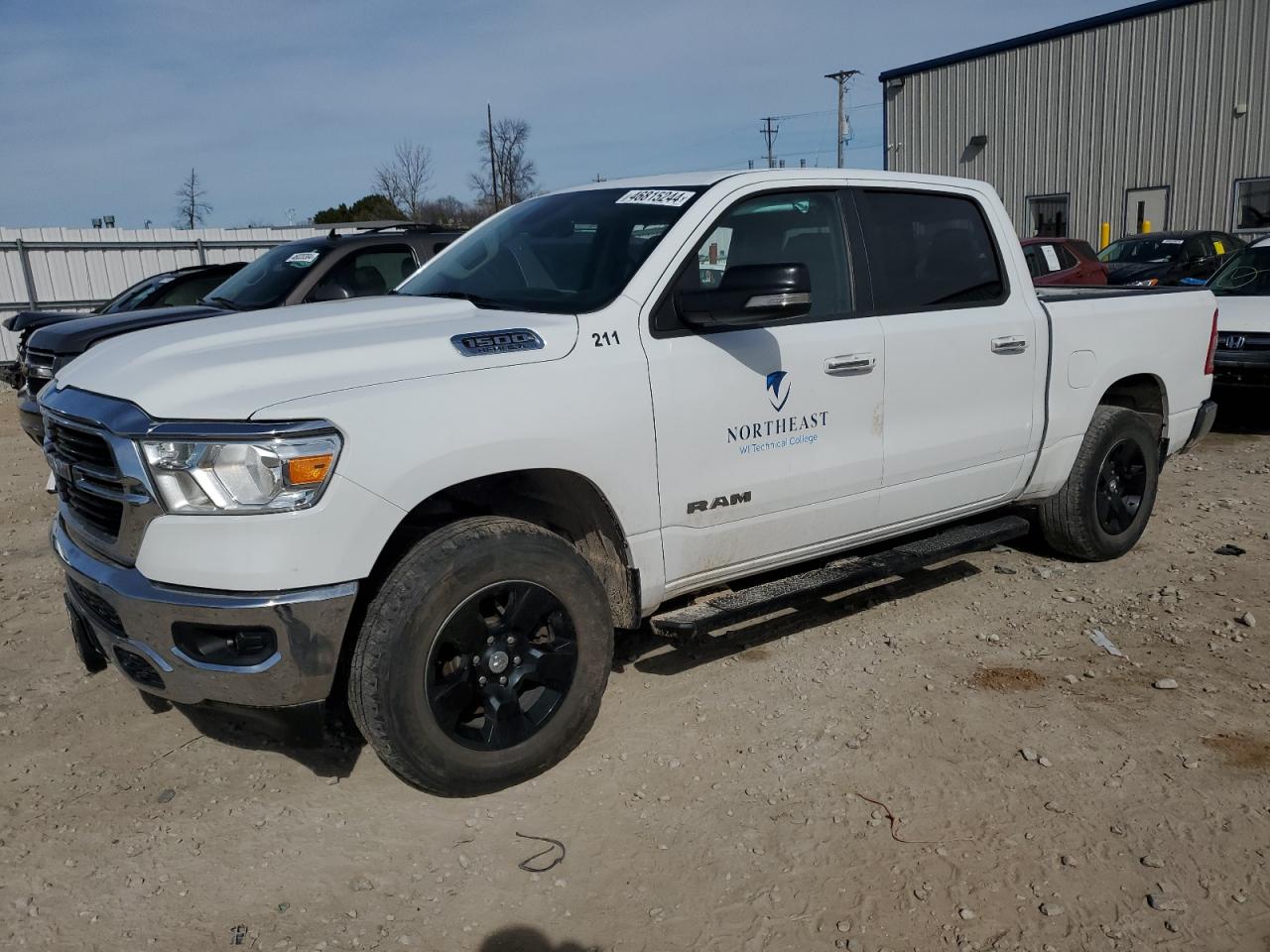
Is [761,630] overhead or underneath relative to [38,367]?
underneath

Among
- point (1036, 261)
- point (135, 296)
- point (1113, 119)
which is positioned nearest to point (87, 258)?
point (135, 296)

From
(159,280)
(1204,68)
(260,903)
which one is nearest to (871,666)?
(260,903)

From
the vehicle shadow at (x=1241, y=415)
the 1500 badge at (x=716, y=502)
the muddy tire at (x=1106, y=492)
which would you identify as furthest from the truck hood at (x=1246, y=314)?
the 1500 badge at (x=716, y=502)

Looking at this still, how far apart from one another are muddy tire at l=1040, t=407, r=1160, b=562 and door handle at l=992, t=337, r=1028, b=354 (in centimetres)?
84

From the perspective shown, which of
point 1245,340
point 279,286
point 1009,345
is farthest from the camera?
point 1245,340

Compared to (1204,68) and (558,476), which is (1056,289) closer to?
(558,476)

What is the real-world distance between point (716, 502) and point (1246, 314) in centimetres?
794

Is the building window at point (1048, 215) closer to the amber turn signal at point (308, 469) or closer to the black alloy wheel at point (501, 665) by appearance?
the black alloy wheel at point (501, 665)

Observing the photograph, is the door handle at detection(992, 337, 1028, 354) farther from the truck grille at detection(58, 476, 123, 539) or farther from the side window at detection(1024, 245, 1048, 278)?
the side window at detection(1024, 245, 1048, 278)

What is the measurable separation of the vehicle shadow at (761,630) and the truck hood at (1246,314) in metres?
5.56

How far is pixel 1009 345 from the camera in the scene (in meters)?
4.72

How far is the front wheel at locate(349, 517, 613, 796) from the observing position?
307 centimetres

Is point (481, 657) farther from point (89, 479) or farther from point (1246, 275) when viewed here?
point (1246, 275)

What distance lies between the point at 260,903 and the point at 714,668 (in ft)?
6.84
